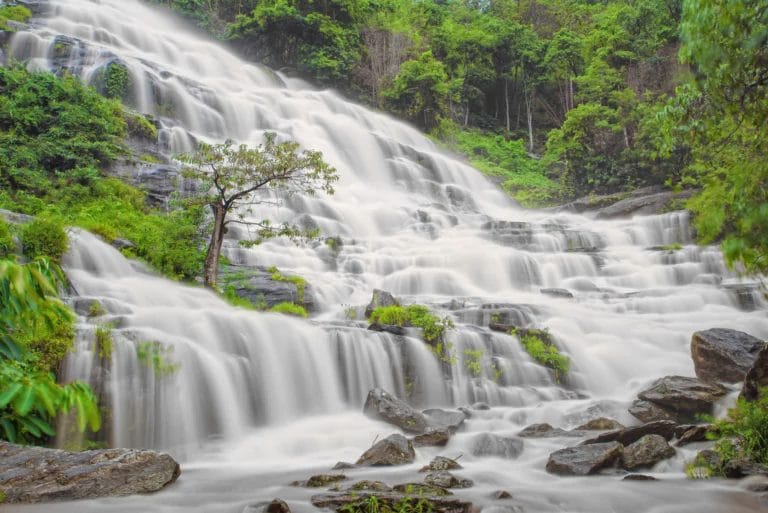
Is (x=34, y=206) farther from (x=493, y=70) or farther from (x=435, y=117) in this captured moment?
(x=493, y=70)

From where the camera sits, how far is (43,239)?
32.7ft

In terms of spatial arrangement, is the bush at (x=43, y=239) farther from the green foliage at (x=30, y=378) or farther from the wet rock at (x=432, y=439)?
the green foliage at (x=30, y=378)

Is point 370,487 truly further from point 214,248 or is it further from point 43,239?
point 43,239

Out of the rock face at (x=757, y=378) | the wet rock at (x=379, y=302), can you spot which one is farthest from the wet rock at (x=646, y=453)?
the wet rock at (x=379, y=302)

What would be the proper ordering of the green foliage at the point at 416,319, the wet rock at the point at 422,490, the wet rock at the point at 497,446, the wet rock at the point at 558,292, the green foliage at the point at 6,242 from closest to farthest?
the wet rock at the point at 422,490 < the wet rock at the point at 497,446 < the green foliage at the point at 6,242 < the green foliage at the point at 416,319 < the wet rock at the point at 558,292

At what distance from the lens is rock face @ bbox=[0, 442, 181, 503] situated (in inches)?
184

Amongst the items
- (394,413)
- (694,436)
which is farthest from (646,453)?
(394,413)

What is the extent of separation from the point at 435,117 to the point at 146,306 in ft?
94.6

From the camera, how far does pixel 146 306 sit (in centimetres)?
955

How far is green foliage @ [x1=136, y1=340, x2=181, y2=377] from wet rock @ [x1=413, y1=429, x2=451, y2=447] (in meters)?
3.64

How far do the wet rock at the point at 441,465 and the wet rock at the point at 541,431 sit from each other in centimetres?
188

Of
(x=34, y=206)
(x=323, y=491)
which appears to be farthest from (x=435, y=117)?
(x=323, y=491)

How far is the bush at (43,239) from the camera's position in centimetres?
976

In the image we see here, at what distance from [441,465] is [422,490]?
147 centimetres
